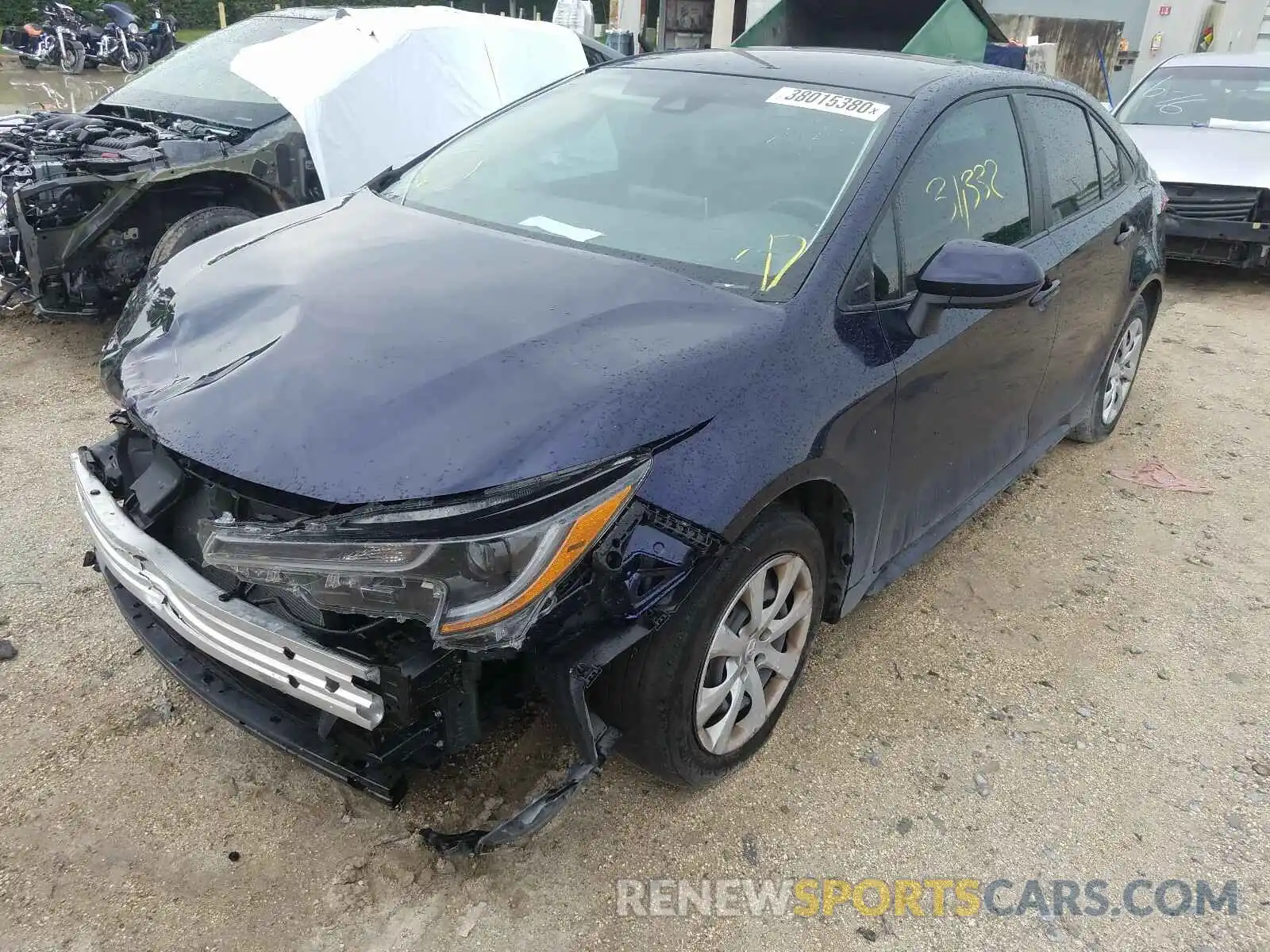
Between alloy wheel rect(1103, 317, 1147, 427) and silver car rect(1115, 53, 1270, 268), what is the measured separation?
2339 millimetres

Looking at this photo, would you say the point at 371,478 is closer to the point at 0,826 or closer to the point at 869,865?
the point at 0,826

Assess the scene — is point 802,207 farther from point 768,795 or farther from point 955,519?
point 768,795

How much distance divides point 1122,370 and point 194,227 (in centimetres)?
468

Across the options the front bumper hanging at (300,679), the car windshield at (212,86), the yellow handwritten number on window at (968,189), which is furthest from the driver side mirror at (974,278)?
the car windshield at (212,86)

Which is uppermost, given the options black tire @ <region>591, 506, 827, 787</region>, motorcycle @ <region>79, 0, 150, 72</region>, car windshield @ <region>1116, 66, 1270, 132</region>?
car windshield @ <region>1116, 66, 1270, 132</region>

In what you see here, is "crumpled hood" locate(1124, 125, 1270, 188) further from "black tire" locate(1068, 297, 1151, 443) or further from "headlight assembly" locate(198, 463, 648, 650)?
"headlight assembly" locate(198, 463, 648, 650)

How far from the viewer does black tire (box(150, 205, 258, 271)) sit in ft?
15.2

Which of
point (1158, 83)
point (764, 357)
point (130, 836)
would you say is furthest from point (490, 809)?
point (1158, 83)

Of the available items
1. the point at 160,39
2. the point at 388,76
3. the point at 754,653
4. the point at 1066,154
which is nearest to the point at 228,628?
the point at 754,653

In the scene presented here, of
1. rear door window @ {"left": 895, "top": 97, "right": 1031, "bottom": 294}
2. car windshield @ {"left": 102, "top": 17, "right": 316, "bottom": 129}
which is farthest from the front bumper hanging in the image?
car windshield @ {"left": 102, "top": 17, "right": 316, "bottom": 129}

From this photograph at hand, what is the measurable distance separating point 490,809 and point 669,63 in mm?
2471

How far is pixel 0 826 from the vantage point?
2.20 meters

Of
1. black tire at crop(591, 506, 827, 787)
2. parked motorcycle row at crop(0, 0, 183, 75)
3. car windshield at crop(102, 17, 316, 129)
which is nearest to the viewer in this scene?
black tire at crop(591, 506, 827, 787)

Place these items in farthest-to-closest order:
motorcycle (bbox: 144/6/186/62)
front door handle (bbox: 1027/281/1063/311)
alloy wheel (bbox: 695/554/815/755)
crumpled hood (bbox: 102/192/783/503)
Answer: motorcycle (bbox: 144/6/186/62), front door handle (bbox: 1027/281/1063/311), alloy wheel (bbox: 695/554/815/755), crumpled hood (bbox: 102/192/783/503)
